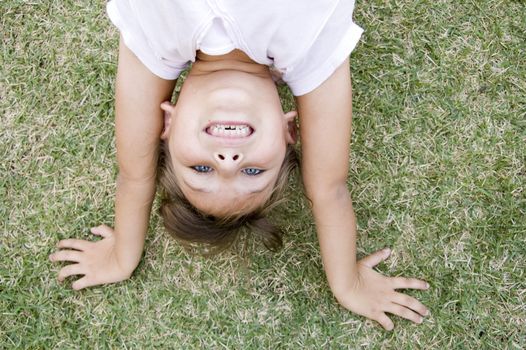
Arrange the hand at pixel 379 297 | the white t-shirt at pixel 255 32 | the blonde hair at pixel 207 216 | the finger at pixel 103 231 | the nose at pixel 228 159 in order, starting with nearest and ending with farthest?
the nose at pixel 228 159
the white t-shirt at pixel 255 32
the blonde hair at pixel 207 216
the hand at pixel 379 297
the finger at pixel 103 231

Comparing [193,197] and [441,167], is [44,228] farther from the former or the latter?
[441,167]

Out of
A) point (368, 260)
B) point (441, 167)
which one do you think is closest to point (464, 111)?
point (441, 167)

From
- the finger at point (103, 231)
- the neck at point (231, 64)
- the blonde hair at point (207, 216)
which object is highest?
the neck at point (231, 64)

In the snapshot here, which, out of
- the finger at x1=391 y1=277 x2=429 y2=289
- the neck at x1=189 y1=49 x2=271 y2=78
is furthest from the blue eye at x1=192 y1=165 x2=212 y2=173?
the finger at x1=391 y1=277 x2=429 y2=289

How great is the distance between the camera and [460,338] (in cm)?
216

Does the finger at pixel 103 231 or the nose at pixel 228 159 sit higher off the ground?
the nose at pixel 228 159

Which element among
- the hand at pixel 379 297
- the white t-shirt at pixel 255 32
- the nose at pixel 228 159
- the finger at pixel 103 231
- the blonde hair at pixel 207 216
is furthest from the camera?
the finger at pixel 103 231

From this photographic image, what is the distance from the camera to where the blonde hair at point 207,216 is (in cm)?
175

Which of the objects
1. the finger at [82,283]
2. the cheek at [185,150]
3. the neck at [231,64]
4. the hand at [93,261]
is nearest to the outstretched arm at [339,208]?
the neck at [231,64]

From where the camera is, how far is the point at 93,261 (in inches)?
85.7

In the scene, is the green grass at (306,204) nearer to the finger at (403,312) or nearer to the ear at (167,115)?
the finger at (403,312)

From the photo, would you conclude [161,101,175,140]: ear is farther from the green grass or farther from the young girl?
the green grass

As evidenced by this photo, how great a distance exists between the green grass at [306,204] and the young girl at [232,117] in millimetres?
204

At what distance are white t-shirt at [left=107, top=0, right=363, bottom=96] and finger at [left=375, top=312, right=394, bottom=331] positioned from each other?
0.86 metres
